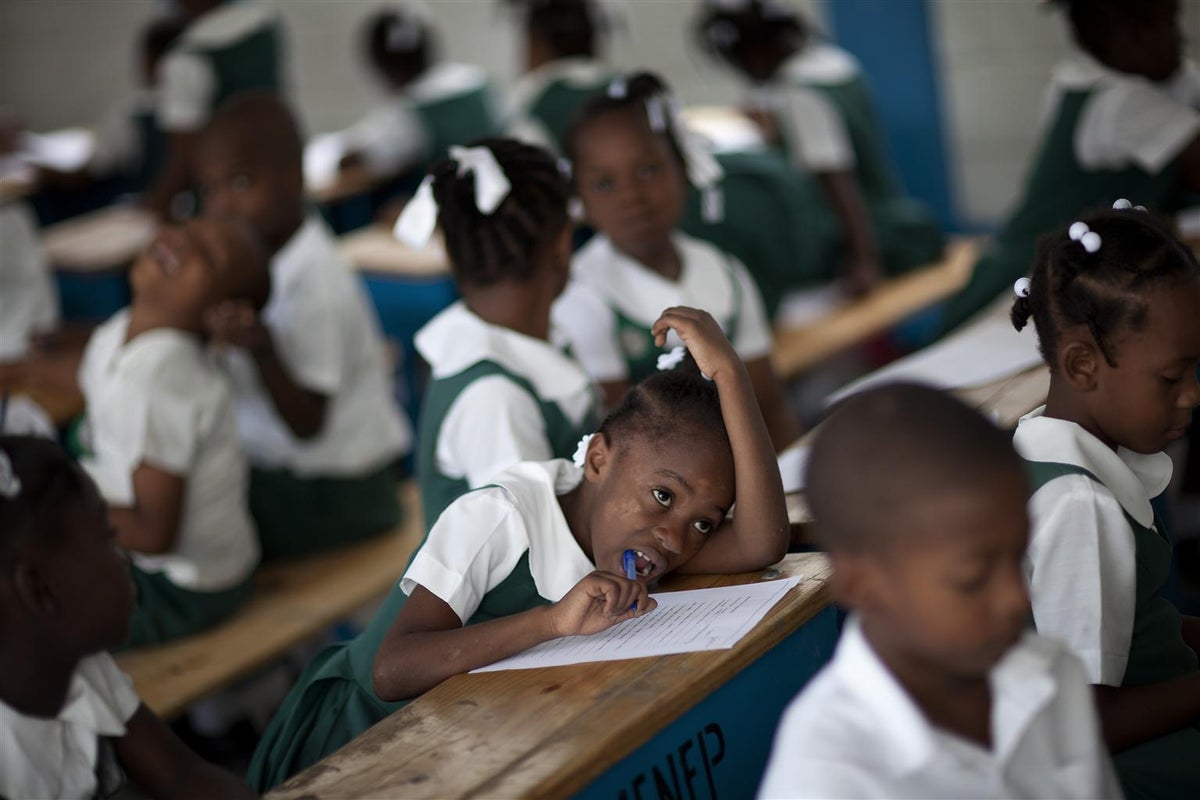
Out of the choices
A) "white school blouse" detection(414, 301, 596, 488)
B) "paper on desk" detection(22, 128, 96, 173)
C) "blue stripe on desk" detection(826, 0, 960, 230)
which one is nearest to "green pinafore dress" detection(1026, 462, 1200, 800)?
"white school blouse" detection(414, 301, 596, 488)

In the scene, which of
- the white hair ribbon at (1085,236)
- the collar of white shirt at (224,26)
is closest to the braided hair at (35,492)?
the white hair ribbon at (1085,236)

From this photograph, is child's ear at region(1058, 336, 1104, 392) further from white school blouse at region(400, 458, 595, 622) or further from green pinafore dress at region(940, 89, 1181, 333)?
green pinafore dress at region(940, 89, 1181, 333)

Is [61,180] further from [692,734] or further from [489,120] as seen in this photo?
[692,734]

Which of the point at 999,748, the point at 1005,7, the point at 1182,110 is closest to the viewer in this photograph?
the point at 999,748

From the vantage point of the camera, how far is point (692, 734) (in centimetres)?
148

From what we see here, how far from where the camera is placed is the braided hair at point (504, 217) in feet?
7.17

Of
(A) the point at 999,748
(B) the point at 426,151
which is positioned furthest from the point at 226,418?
(B) the point at 426,151

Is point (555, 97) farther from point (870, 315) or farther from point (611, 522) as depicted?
point (611, 522)

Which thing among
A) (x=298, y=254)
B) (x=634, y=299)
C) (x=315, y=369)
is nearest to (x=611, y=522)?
(x=634, y=299)

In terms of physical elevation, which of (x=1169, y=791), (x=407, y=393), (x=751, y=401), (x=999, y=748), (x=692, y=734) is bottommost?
(x=407, y=393)

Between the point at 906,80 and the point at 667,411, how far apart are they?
3.99 m

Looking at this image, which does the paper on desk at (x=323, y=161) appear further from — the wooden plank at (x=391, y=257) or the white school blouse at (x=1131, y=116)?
the white school blouse at (x=1131, y=116)

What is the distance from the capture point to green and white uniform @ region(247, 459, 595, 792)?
1.60 m

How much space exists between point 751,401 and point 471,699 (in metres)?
0.48
